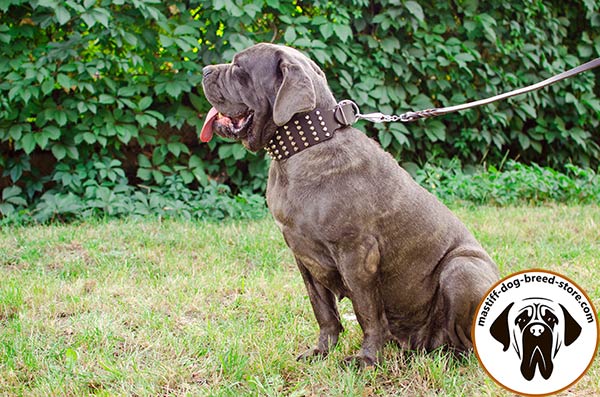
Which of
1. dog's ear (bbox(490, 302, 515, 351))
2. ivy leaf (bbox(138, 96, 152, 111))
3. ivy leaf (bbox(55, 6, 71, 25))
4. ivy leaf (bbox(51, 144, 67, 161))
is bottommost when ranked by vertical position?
ivy leaf (bbox(51, 144, 67, 161))

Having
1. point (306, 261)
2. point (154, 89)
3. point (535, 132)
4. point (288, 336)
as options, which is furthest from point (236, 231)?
point (535, 132)

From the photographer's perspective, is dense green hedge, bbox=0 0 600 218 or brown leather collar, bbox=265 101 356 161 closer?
brown leather collar, bbox=265 101 356 161

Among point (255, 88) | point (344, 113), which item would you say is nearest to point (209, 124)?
point (255, 88)

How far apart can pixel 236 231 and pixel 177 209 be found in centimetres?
90

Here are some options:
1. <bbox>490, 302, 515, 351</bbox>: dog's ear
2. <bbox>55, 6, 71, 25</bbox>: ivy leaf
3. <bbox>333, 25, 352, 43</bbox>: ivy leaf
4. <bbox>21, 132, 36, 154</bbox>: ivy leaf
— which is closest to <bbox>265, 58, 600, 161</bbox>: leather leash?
<bbox>490, 302, 515, 351</bbox>: dog's ear

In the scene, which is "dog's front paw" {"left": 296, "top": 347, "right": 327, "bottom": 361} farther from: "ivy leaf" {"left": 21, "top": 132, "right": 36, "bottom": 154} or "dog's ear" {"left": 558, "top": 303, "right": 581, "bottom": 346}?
"ivy leaf" {"left": 21, "top": 132, "right": 36, "bottom": 154}

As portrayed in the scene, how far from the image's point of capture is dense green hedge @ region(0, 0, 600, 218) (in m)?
6.04

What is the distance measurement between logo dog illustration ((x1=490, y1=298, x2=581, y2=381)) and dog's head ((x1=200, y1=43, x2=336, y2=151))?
117 centimetres

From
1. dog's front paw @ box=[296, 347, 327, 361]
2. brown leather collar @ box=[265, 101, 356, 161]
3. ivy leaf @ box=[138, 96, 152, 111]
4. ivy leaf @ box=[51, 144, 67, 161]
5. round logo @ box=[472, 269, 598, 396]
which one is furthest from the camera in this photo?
ivy leaf @ box=[138, 96, 152, 111]

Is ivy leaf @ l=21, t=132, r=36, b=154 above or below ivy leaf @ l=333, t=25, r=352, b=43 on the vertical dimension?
below

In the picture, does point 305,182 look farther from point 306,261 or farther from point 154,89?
point 154,89

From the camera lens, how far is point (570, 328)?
2.28 meters

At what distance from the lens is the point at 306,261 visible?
298 centimetres

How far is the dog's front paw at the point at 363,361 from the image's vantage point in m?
2.96
